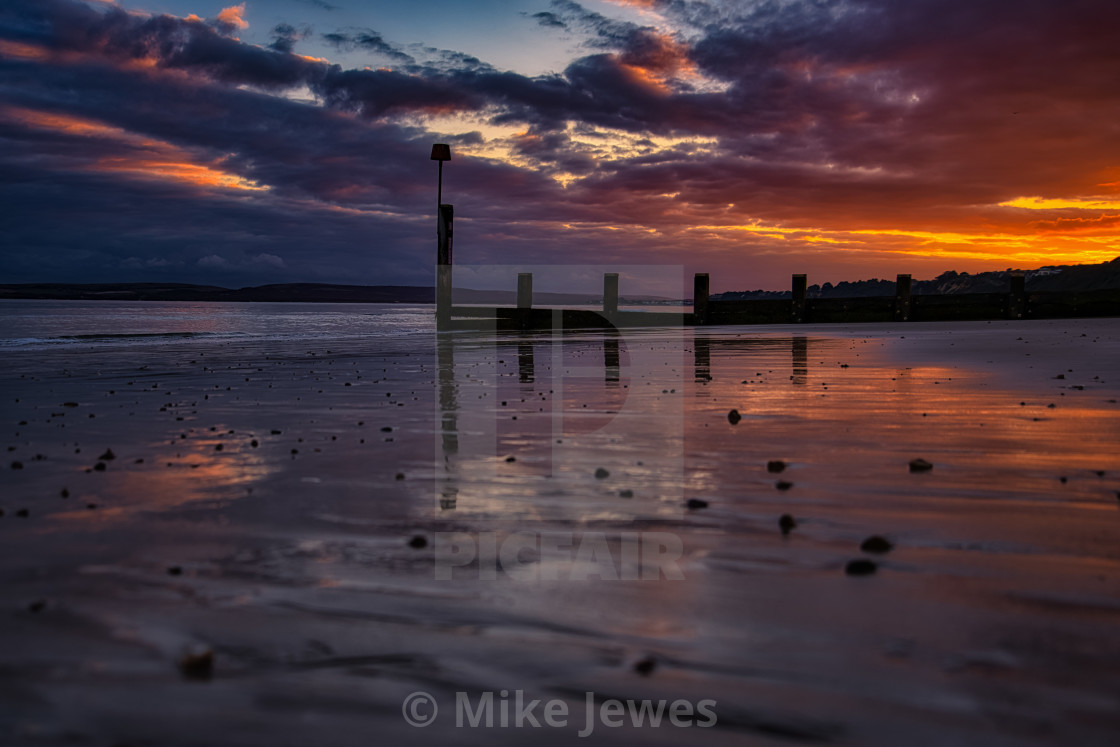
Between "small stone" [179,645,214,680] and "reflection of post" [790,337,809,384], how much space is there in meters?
8.32

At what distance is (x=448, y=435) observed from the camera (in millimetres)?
5938

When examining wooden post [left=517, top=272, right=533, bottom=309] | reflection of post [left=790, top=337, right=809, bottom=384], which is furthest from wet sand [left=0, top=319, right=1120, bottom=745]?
wooden post [left=517, top=272, right=533, bottom=309]

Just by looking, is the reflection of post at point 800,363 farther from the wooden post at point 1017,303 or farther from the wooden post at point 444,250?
the wooden post at point 1017,303

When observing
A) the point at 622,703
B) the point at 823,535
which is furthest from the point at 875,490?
the point at 622,703

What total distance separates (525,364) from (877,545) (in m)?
10.5

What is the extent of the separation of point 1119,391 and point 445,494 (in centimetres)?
732

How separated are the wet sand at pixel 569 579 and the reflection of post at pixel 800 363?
3.20 metres

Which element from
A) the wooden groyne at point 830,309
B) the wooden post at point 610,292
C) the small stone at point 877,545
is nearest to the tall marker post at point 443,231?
the wooden groyne at point 830,309

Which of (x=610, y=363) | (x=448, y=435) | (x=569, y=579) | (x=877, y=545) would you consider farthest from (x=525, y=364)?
(x=569, y=579)

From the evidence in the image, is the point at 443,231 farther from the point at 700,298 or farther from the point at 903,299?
the point at 903,299

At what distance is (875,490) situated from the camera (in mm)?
3939

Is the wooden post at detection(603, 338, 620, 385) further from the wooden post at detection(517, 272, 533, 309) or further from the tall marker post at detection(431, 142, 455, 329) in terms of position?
the wooden post at detection(517, 272, 533, 309)

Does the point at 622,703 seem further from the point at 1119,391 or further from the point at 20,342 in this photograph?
the point at 20,342

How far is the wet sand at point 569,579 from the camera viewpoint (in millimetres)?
1844
